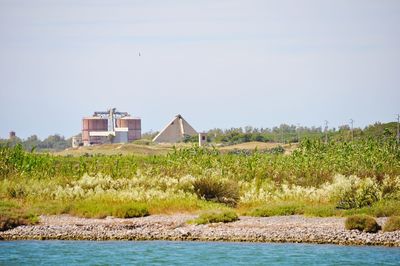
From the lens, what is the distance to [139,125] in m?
139

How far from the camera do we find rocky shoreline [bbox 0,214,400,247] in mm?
25219

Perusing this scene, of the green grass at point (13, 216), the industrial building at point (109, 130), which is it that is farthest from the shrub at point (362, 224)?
the industrial building at point (109, 130)

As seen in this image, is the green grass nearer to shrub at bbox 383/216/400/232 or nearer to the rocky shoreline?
the rocky shoreline

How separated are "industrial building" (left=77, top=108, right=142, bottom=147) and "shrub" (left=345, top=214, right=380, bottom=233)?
106 meters

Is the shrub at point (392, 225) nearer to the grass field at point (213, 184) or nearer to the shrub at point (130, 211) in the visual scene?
the grass field at point (213, 184)

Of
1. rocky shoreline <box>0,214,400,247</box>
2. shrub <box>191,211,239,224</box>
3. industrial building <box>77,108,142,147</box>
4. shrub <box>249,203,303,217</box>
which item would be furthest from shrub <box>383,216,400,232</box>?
industrial building <box>77,108,142,147</box>

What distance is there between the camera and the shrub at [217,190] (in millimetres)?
33438

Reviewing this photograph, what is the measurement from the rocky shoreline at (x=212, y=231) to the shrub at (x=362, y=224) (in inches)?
10.1

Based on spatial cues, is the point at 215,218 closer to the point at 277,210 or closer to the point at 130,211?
the point at 277,210

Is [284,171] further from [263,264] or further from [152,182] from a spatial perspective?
[263,264]

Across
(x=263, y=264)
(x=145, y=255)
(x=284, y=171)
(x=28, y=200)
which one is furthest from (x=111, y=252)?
(x=284, y=171)

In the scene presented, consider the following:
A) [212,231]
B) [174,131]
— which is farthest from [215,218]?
[174,131]

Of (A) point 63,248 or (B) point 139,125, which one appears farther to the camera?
(B) point 139,125

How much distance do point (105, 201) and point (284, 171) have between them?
10432 millimetres
